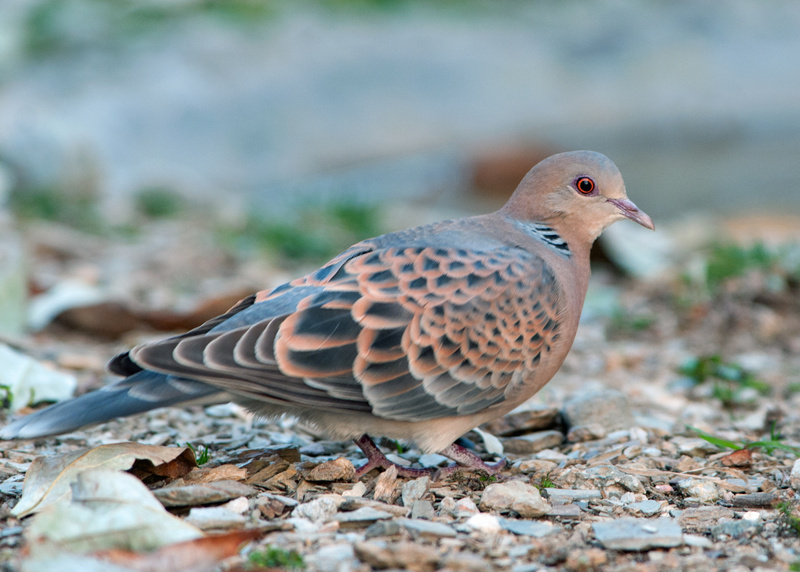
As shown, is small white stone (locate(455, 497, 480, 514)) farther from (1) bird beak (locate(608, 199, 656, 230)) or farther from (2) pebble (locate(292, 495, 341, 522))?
(1) bird beak (locate(608, 199, 656, 230))

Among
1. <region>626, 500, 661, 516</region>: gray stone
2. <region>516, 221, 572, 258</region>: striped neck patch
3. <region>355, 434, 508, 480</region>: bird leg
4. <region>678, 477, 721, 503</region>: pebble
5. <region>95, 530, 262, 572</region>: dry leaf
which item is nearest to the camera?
<region>95, 530, 262, 572</region>: dry leaf

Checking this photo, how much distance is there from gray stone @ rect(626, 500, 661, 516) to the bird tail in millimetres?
1357

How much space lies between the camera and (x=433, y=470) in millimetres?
3395

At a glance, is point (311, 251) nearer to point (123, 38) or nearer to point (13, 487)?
point (13, 487)

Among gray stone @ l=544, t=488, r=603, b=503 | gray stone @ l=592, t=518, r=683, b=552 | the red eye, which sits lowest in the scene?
gray stone @ l=544, t=488, r=603, b=503

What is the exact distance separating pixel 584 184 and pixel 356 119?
1300 cm

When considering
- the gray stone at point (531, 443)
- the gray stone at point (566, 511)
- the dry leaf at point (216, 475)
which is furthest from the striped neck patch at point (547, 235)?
the dry leaf at point (216, 475)

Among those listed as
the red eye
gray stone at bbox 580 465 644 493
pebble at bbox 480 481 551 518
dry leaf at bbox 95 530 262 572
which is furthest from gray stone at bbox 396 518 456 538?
the red eye

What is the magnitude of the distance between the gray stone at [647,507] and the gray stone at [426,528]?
0.67 metres

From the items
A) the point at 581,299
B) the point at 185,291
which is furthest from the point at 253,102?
the point at 581,299

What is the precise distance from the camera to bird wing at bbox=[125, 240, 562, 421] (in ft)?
9.52

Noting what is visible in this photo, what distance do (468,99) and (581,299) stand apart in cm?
1478

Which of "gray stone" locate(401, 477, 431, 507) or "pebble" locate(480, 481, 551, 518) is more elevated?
"pebble" locate(480, 481, 551, 518)

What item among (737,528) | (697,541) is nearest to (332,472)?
(697,541)
